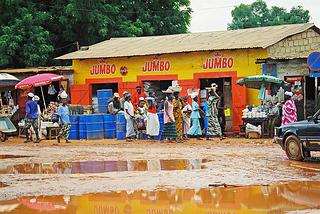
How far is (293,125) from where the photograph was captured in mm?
14703

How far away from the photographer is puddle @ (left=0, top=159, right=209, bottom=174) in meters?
13.9

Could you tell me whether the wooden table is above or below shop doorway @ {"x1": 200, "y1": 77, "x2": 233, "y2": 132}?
below

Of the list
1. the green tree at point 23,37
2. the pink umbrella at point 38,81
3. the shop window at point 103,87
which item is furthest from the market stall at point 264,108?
the green tree at point 23,37

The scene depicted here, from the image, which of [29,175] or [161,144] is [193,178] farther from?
[161,144]

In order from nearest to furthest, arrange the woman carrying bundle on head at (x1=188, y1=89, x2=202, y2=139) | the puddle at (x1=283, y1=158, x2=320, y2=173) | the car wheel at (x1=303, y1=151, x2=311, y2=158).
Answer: the puddle at (x1=283, y1=158, x2=320, y2=173)
the car wheel at (x1=303, y1=151, x2=311, y2=158)
the woman carrying bundle on head at (x1=188, y1=89, x2=202, y2=139)

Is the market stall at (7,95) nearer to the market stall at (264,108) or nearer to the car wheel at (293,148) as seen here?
the market stall at (264,108)

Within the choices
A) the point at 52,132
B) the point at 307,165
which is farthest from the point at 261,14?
the point at 307,165

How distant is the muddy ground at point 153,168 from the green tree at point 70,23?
1148 cm

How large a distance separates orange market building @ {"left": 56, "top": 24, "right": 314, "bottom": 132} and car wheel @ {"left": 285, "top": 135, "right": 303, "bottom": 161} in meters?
7.35

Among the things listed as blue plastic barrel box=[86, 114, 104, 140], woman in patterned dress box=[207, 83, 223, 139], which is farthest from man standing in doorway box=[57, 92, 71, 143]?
woman in patterned dress box=[207, 83, 223, 139]

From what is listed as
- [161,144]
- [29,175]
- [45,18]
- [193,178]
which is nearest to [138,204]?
[193,178]

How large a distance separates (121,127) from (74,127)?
1.96 m

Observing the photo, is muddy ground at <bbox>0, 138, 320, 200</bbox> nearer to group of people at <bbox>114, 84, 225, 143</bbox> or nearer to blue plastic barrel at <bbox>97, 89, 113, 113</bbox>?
group of people at <bbox>114, 84, 225, 143</bbox>

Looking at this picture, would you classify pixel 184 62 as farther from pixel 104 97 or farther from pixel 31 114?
pixel 31 114
